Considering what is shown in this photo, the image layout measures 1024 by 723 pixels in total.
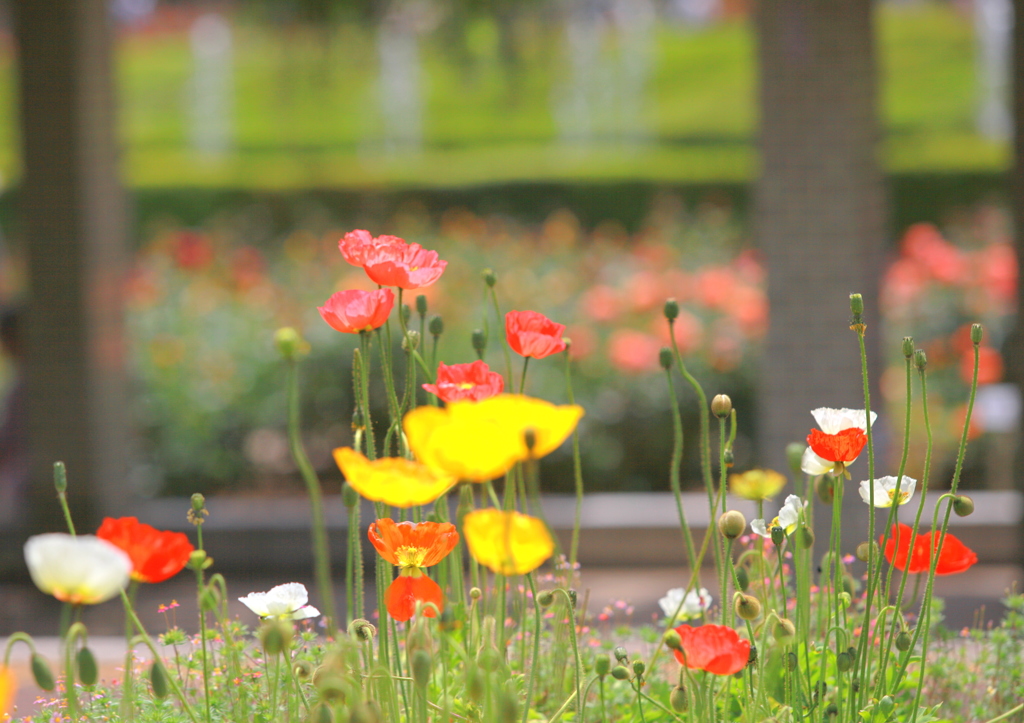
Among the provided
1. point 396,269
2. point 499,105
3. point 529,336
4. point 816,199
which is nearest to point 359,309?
point 396,269

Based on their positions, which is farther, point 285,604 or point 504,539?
point 285,604

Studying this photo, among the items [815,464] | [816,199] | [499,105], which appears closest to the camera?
[815,464]

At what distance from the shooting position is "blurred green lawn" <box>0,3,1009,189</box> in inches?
795

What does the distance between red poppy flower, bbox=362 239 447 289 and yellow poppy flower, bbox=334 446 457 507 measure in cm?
29

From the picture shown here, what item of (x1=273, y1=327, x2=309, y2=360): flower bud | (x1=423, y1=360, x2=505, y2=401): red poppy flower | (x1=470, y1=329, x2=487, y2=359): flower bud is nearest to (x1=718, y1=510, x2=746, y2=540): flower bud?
(x1=423, y1=360, x2=505, y2=401): red poppy flower

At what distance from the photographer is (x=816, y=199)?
13.5ft

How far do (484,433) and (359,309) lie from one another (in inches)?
14.5

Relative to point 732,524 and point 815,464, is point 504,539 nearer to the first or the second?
point 732,524

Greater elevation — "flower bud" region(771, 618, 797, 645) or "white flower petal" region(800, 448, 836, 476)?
"white flower petal" region(800, 448, 836, 476)

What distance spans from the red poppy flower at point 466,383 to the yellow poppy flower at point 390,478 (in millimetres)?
180

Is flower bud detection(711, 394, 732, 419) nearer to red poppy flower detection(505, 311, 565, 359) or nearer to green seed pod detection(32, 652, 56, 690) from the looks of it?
red poppy flower detection(505, 311, 565, 359)

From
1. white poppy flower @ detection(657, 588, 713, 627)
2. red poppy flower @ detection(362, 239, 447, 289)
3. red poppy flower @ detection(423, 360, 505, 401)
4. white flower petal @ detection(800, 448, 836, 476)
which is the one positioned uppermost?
red poppy flower @ detection(362, 239, 447, 289)

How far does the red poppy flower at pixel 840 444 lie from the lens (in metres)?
1.20

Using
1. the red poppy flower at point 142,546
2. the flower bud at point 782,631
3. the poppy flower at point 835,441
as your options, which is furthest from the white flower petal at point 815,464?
the red poppy flower at point 142,546
